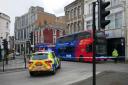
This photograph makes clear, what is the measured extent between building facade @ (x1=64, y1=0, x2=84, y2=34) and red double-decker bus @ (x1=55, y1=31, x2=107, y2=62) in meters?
11.4

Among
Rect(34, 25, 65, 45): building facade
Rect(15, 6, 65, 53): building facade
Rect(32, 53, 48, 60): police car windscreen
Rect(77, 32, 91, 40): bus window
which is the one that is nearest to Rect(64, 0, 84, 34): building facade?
Rect(77, 32, 91, 40): bus window

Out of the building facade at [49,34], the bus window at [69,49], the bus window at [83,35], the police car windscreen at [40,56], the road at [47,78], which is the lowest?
the road at [47,78]

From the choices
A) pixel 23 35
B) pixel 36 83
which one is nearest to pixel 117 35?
pixel 36 83

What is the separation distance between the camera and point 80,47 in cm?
4469

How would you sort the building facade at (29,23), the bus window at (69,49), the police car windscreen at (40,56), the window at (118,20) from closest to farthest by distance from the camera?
the police car windscreen at (40,56) < the bus window at (69,49) < the window at (118,20) < the building facade at (29,23)

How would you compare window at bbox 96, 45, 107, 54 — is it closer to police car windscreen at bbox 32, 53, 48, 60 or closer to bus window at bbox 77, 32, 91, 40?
bus window at bbox 77, 32, 91, 40

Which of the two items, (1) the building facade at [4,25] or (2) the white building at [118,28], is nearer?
(2) the white building at [118,28]

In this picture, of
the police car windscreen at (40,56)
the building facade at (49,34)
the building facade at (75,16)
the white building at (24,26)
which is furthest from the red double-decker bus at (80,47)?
the white building at (24,26)

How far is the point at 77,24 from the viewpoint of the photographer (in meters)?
65.1

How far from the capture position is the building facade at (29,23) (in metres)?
107

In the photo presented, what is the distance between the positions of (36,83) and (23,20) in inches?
4001

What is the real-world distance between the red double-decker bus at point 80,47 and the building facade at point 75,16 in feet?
37.5

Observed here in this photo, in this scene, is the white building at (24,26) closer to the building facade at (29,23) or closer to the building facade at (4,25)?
the building facade at (29,23)

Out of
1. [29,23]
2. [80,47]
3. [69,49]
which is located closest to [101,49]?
[80,47]
